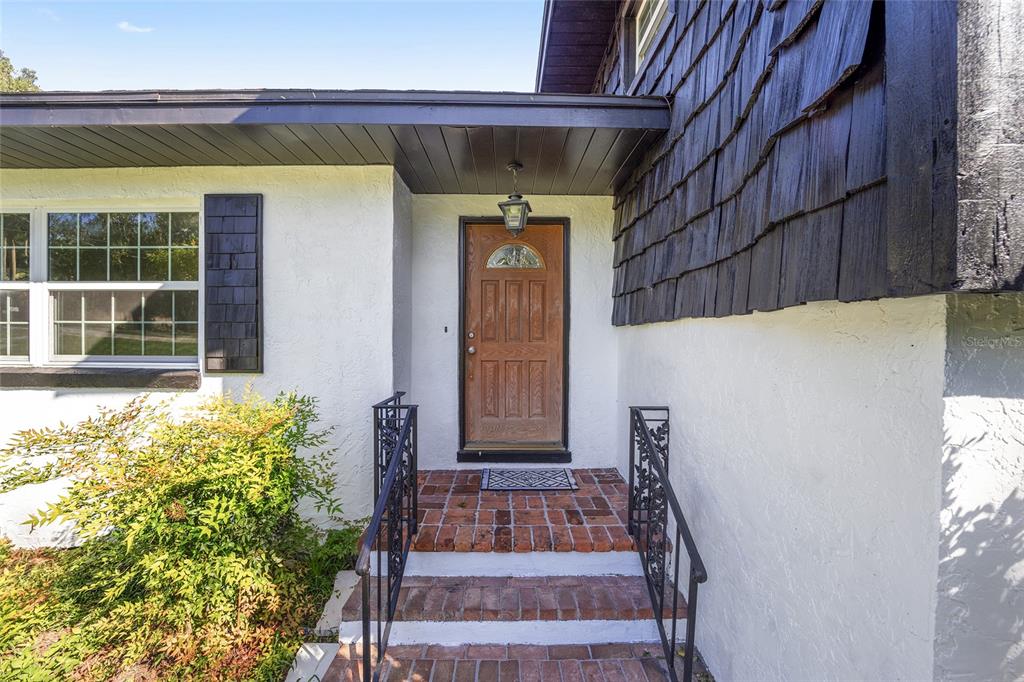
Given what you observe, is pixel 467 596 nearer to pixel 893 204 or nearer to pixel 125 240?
pixel 893 204

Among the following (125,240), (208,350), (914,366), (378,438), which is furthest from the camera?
(125,240)

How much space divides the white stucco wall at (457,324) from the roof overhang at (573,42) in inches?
74.9

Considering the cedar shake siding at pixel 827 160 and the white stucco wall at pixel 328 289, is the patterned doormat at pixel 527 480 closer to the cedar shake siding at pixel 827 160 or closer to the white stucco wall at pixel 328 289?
the white stucco wall at pixel 328 289

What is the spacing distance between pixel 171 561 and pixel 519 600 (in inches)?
70.9

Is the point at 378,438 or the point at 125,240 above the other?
the point at 125,240

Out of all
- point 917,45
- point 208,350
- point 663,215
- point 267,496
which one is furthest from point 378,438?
point 917,45

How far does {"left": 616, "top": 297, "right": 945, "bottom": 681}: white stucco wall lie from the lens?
1102 mm

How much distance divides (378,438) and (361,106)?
2016 millimetres

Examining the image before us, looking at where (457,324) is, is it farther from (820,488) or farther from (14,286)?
(14,286)

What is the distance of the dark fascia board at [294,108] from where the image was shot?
268 centimetres

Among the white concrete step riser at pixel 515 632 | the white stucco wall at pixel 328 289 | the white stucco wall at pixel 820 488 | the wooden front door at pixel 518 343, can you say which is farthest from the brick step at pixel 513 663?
the wooden front door at pixel 518 343

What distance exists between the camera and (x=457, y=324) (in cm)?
411

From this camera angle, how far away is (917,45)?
3.23ft

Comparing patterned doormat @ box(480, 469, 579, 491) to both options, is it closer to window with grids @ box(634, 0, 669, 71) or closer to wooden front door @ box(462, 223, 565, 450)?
wooden front door @ box(462, 223, 565, 450)
